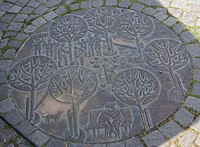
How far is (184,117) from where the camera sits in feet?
11.3

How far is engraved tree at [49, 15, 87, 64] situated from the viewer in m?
4.45

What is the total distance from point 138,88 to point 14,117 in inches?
61.3

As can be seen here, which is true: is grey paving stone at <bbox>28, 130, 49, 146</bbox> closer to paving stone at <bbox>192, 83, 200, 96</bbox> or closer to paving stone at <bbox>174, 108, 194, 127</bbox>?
paving stone at <bbox>174, 108, 194, 127</bbox>

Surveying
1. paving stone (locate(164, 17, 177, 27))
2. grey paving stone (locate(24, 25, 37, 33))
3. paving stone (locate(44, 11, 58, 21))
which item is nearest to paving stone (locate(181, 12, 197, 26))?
paving stone (locate(164, 17, 177, 27))

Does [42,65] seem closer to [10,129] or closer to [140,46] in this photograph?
[10,129]

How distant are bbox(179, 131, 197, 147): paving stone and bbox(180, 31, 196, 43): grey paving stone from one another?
4.86ft

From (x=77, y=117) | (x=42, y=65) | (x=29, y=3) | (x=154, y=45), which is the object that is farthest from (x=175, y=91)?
(x=29, y=3)

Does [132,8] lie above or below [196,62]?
above

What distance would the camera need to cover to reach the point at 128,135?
334cm

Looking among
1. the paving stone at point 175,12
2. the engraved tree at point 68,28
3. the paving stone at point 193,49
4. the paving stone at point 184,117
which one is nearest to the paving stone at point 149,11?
the paving stone at point 175,12

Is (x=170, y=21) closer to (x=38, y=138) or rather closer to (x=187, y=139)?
(x=187, y=139)

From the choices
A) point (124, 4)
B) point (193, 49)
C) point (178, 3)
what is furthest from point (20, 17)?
point (193, 49)

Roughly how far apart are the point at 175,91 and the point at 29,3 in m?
2.93

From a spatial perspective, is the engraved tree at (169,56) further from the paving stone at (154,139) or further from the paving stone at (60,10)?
the paving stone at (60,10)
